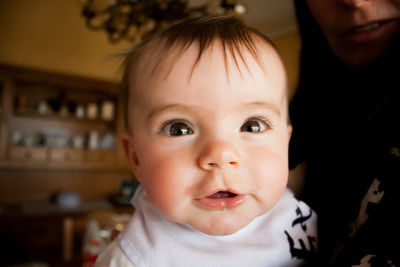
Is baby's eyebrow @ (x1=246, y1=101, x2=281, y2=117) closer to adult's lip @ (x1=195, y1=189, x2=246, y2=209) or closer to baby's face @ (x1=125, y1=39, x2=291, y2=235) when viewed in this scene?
baby's face @ (x1=125, y1=39, x2=291, y2=235)

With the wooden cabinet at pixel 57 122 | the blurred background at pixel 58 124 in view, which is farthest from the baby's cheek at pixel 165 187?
the wooden cabinet at pixel 57 122

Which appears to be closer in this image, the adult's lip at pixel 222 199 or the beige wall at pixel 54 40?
the adult's lip at pixel 222 199

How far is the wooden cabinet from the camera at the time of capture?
3.63 meters

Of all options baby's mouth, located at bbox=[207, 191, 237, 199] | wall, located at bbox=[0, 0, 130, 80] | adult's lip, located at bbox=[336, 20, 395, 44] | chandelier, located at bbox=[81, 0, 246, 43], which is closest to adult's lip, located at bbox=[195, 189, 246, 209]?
baby's mouth, located at bbox=[207, 191, 237, 199]

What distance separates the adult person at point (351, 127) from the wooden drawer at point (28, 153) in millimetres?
3660

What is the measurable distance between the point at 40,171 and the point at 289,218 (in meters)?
3.93

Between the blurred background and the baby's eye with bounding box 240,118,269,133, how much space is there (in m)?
2.93

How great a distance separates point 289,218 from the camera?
711 mm

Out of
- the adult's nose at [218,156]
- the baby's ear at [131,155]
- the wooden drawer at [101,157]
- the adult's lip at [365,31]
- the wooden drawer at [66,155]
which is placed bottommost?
the wooden drawer at [101,157]

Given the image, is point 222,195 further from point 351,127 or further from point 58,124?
point 58,124

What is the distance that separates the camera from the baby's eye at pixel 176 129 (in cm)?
56

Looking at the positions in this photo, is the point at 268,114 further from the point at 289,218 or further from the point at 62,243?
the point at 62,243

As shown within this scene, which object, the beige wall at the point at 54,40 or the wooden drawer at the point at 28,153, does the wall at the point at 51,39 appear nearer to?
the beige wall at the point at 54,40

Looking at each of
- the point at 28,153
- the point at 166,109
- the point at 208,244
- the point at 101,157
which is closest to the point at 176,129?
the point at 166,109
